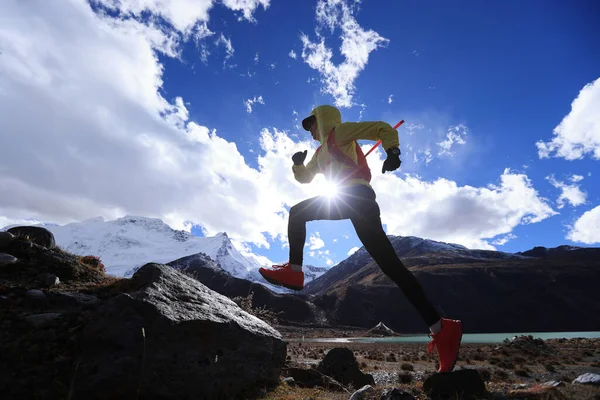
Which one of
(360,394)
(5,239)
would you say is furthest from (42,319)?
(360,394)

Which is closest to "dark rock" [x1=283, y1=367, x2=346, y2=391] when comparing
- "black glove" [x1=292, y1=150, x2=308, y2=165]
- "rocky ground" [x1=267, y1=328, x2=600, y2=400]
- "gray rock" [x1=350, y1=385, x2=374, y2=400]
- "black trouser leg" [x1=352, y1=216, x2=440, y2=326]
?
"rocky ground" [x1=267, y1=328, x2=600, y2=400]

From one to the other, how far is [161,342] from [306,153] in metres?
3.38

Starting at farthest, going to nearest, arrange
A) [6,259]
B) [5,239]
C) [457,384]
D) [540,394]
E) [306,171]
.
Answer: [5,239], [6,259], [306,171], [457,384], [540,394]

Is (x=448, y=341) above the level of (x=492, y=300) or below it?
below

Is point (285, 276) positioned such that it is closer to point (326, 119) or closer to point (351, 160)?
point (351, 160)

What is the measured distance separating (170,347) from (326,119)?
363 cm

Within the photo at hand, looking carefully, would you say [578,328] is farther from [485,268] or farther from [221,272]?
[221,272]

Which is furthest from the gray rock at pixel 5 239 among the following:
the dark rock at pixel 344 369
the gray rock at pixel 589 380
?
the gray rock at pixel 589 380

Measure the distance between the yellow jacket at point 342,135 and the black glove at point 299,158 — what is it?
30 centimetres

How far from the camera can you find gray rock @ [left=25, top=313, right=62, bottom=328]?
3902 millimetres

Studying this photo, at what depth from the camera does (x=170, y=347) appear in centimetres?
416

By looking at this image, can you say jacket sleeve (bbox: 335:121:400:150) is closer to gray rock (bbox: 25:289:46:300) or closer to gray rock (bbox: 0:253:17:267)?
gray rock (bbox: 25:289:46:300)

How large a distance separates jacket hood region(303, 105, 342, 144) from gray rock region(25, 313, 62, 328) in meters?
4.04

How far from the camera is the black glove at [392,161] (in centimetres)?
413
